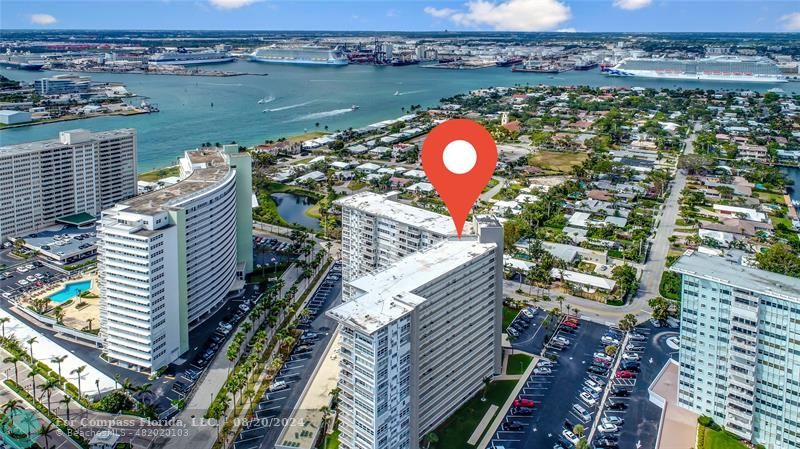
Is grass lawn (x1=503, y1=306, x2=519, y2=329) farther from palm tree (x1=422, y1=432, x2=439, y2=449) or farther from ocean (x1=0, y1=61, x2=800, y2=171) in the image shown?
ocean (x1=0, y1=61, x2=800, y2=171)

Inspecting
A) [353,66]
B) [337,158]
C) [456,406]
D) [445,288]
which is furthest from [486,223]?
[353,66]

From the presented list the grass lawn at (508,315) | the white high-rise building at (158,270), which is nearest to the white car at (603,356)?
the grass lawn at (508,315)

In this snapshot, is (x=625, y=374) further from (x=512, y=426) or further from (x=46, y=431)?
(x=46, y=431)

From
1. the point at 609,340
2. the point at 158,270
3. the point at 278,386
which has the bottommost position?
the point at 278,386

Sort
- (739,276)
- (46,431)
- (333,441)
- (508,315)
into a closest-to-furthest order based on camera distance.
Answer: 1. (46,431)
2. (739,276)
3. (333,441)
4. (508,315)

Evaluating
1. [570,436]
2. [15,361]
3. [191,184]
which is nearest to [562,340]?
[570,436]

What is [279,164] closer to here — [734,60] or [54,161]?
[54,161]

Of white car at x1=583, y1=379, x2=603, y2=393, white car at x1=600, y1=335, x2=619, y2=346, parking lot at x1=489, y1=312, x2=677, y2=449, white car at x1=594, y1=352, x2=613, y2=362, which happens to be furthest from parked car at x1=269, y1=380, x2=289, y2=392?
white car at x1=600, y1=335, x2=619, y2=346

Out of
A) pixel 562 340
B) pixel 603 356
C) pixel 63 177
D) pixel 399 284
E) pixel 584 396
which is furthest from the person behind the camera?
pixel 63 177
